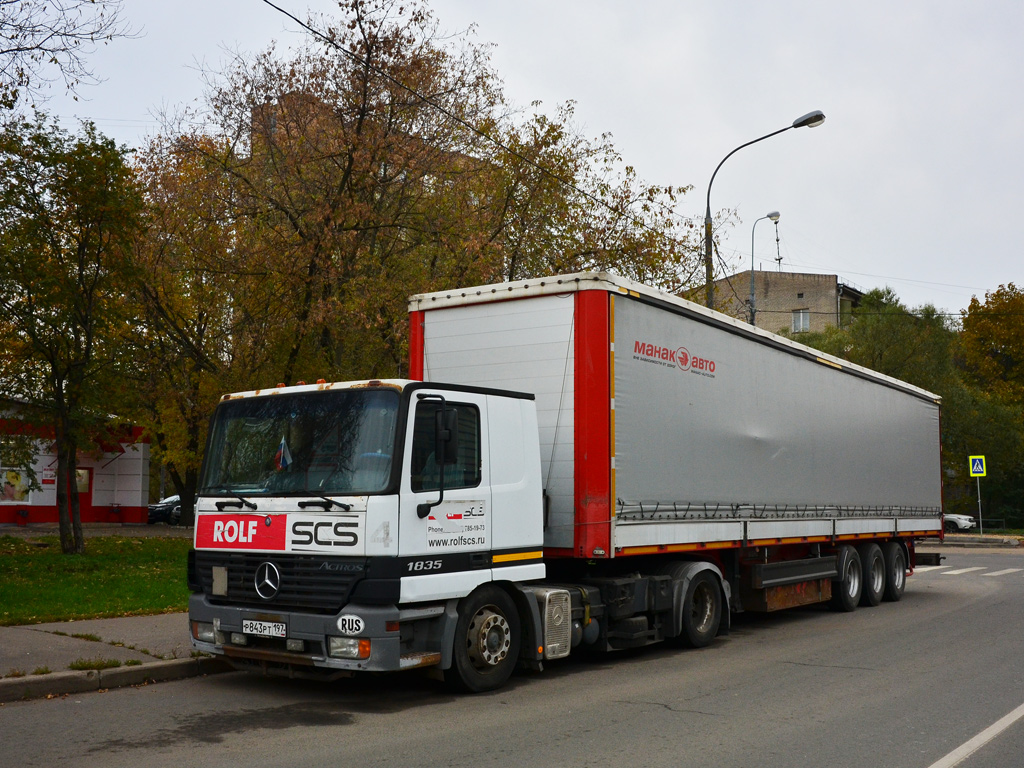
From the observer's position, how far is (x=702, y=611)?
432 inches

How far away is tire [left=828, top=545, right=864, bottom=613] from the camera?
47.9 ft

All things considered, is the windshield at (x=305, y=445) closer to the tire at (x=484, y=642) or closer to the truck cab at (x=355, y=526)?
the truck cab at (x=355, y=526)

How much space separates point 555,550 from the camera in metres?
9.02

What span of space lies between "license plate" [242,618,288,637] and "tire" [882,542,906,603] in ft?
38.6

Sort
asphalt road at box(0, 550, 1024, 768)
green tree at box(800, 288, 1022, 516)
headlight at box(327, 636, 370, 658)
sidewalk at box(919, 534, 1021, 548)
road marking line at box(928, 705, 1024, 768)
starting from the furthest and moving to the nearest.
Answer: green tree at box(800, 288, 1022, 516), sidewalk at box(919, 534, 1021, 548), headlight at box(327, 636, 370, 658), asphalt road at box(0, 550, 1024, 768), road marking line at box(928, 705, 1024, 768)

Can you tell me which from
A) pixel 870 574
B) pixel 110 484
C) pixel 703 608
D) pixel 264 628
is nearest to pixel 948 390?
pixel 870 574

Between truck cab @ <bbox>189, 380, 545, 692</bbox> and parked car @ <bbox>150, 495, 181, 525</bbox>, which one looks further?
parked car @ <bbox>150, 495, 181, 525</bbox>

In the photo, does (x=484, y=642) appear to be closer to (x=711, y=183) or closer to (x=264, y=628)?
(x=264, y=628)

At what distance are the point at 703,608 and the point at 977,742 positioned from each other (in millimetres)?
4611

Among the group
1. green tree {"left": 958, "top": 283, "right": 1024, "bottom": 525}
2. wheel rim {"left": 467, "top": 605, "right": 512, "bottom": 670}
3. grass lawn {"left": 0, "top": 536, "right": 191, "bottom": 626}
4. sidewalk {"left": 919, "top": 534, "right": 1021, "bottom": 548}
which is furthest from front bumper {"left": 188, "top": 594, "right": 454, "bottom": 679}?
green tree {"left": 958, "top": 283, "right": 1024, "bottom": 525}

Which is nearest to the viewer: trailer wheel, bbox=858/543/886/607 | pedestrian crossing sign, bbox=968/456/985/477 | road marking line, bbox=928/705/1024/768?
road marking line, bbox=928/705/1024/768

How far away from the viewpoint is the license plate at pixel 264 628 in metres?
7.55

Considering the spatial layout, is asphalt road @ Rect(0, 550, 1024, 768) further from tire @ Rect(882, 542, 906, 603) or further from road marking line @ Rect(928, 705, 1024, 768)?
tire @ Rect(882, 542, 906, 603)

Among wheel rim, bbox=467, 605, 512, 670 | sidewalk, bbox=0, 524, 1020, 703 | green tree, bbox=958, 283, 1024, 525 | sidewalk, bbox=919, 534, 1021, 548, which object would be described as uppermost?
green tree, bbox=958, 283, 1024, 525
